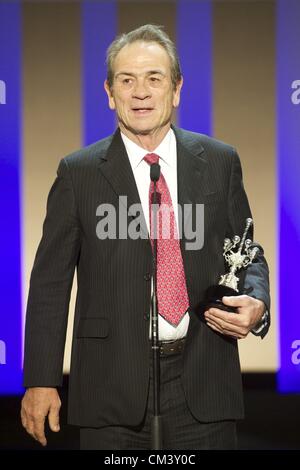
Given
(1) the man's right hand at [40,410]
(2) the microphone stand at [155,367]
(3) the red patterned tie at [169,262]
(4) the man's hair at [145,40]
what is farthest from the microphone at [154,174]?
(1) the man's right hand at [40,410]

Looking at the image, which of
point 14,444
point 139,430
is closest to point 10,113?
point 14,444

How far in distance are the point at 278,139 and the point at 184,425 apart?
314 centimetres

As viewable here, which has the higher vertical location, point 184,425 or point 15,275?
point 15,275

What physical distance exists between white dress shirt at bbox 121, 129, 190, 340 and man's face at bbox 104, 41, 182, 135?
53 millimetres

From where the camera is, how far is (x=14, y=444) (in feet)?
14.6

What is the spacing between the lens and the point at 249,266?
233 cm

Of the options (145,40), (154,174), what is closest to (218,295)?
(154,174)

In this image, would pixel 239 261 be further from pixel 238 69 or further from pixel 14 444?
pixel 238 69

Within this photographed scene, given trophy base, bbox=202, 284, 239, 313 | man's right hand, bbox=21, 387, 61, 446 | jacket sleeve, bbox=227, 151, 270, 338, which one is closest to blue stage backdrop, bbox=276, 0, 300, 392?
jacket sleeve, bbox=227, 151, 270, 338

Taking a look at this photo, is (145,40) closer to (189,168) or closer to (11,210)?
(189,168)

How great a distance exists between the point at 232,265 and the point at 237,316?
0.62 ft

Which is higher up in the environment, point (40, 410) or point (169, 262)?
point (169, 262)

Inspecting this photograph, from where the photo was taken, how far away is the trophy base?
7.00 ft

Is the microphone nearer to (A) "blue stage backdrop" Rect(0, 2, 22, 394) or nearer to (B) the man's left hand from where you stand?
(B) the man's left hand
